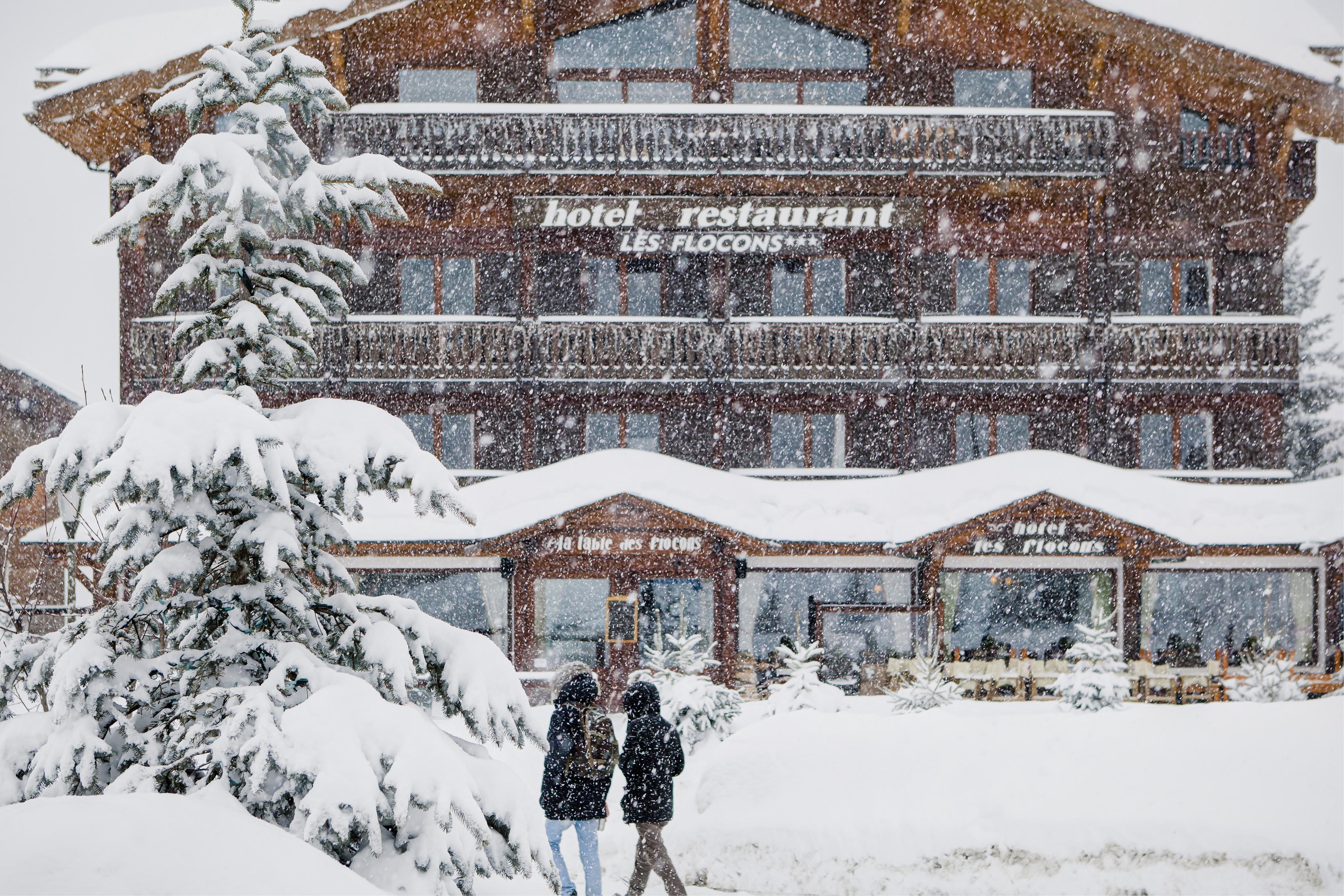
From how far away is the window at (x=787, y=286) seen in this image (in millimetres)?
25094

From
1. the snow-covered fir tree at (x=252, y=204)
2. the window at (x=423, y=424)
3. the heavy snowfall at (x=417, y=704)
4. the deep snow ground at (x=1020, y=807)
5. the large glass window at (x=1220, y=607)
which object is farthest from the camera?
the window at (x=423, y=424)

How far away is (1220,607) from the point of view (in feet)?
77.2

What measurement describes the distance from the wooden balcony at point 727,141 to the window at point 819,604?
793cm

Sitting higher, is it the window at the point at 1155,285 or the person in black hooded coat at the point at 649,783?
the window at the point at 1155,285

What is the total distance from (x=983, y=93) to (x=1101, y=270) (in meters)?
4.52

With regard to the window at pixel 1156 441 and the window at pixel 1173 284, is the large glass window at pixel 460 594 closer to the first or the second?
the window at pixel 1156 441

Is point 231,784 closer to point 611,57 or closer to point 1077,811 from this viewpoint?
point 1077,811

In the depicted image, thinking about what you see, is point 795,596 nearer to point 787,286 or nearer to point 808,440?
point 808,440

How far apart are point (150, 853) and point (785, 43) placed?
24390 millimetres

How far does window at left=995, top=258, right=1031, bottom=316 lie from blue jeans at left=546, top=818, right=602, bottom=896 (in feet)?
62.8

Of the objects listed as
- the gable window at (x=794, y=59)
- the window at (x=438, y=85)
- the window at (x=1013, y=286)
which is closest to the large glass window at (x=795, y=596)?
the window at (x=1013, y=286)

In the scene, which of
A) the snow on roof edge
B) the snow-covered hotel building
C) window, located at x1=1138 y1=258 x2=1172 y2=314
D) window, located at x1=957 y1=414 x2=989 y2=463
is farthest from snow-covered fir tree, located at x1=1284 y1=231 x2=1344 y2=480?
the snow on roof edge

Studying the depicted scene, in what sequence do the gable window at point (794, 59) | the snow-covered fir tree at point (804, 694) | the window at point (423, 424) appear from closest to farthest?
the snow-covered fir tree at point (804, 694) < the window at point (423, 424) < the gable window at point (794, 59)

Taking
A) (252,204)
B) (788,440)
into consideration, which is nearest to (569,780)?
(252,204)
